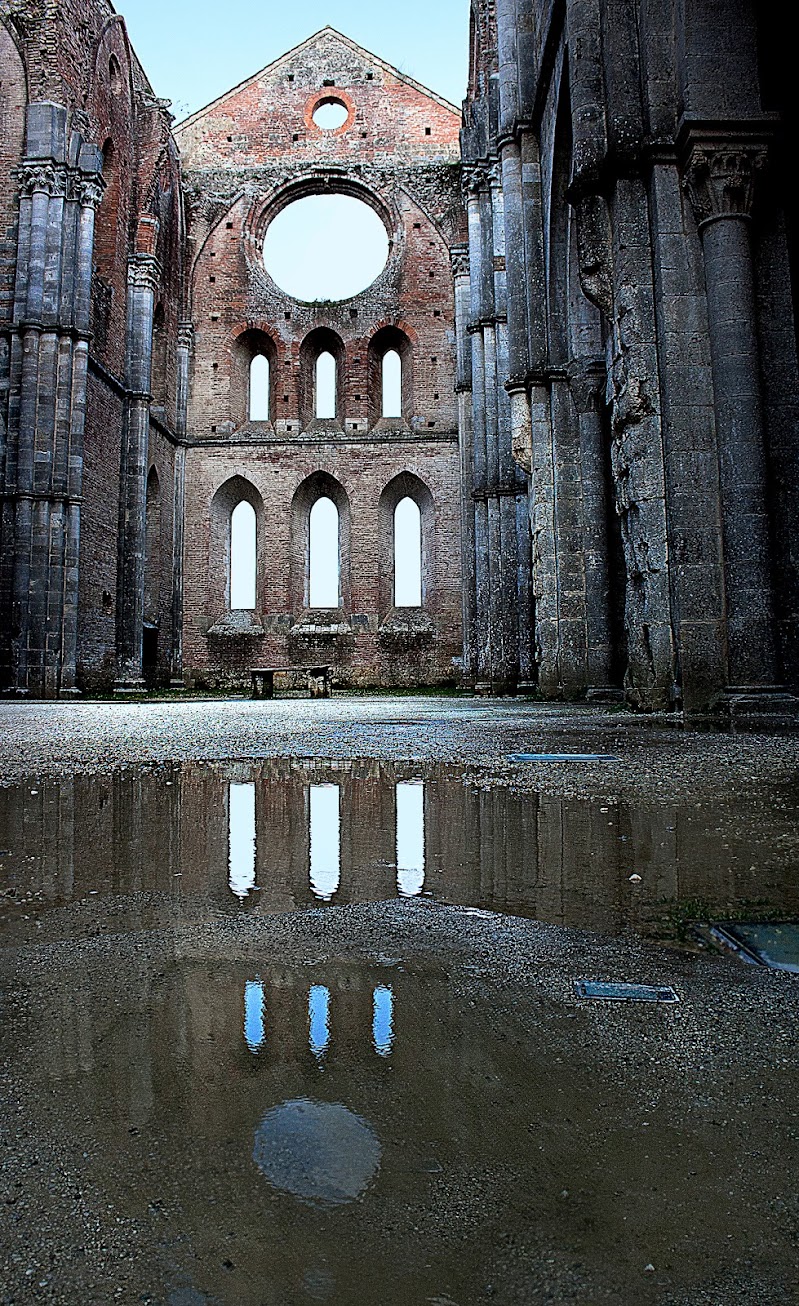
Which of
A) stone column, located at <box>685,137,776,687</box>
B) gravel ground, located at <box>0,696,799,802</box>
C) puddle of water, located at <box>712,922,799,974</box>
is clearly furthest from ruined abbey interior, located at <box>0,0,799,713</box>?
puddle of water, located at <box>712,922,799,974</box>

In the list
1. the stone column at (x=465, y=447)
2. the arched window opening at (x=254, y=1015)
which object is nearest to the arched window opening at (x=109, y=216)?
the stone column at (x=465, y=447)

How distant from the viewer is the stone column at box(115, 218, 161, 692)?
21797 millimetres

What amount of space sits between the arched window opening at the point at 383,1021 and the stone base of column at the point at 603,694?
10.0 m

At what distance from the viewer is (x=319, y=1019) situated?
1101 millimetres

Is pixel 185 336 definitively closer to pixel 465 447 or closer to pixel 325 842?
pixel 465 447

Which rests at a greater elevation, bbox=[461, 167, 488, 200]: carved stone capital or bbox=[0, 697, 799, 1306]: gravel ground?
bbox=[461, 167, 488, 200]: carved stone capital

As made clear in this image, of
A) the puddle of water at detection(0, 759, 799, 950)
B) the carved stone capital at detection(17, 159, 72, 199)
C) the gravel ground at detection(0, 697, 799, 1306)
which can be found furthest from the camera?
the carved stone capital at detection(17, 159, 72, 199)

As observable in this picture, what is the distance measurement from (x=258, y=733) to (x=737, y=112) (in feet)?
20.2

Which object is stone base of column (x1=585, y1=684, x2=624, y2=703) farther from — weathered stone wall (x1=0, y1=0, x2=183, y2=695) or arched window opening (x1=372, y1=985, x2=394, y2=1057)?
weathered stone wall (x1=0, y1=0, x2=183, y2=695)

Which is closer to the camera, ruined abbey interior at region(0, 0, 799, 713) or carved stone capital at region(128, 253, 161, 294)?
ruined abbey interior at region(0, 0, 799, 713)

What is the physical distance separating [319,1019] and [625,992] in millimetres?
414

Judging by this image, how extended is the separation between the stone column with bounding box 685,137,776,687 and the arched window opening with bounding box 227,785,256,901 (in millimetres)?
4769

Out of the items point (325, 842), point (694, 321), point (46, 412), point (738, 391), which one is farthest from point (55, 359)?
point (325, 842)

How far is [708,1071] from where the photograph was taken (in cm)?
97
